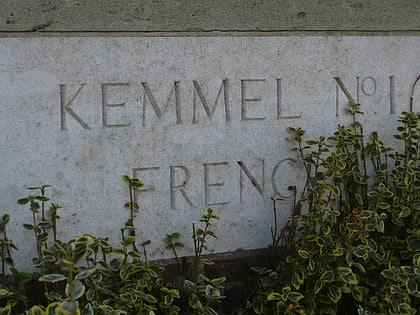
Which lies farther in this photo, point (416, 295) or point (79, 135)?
point (79, 135)

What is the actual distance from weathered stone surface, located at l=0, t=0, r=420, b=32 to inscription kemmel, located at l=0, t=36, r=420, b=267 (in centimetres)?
5

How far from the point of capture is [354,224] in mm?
2406

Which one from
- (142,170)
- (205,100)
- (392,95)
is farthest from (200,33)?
(392,95)

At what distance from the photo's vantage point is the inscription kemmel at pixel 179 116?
2.34 m

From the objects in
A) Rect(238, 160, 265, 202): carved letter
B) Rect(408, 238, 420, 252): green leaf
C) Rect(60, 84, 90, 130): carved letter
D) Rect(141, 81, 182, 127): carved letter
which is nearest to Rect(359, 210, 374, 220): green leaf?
Rect(408, 238, 420, 252): green leaf

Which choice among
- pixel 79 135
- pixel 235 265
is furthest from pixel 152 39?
pixel 235 265

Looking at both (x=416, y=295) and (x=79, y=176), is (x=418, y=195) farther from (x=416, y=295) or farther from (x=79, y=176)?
(x=79, y=176)

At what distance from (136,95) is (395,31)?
1.16 m

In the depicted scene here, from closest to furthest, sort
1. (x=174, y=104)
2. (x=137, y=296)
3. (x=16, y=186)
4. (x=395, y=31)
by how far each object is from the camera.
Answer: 1. (x=137, y=296)
2. (x=16, y=186)
3. (x=174, y=104)
4. (x=395, y=31)

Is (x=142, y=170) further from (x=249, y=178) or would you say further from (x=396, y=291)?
(x=396, y=291)

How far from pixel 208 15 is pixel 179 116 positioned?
15.8 inches

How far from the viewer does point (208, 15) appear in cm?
253

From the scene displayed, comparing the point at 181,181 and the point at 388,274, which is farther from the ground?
the point at 181,181

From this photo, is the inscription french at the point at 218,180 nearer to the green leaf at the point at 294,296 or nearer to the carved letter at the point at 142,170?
the carved letter at the point at 142,170
